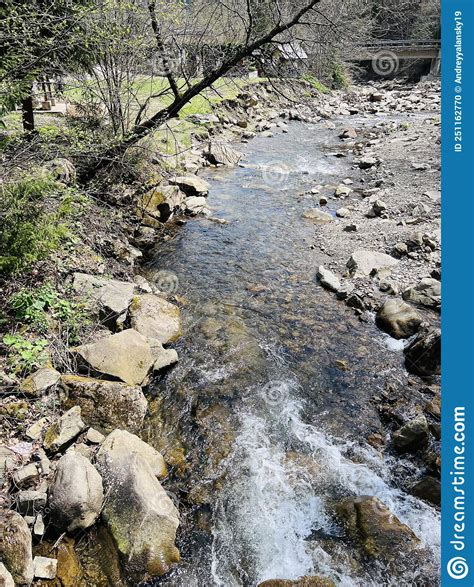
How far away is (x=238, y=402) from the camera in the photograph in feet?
17.5

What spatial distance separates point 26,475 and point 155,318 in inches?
128

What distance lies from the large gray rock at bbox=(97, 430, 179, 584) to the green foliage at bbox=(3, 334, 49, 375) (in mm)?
1352

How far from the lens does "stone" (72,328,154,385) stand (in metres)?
5.05

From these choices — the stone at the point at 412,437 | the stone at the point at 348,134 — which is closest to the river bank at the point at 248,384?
the stone at the point at 412,437

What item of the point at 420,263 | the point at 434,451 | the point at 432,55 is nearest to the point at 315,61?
the point at 420,263

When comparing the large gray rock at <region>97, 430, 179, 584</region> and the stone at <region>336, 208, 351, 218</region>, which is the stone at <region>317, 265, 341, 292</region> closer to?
the stone at <region>336, 208, 351, 218</region>

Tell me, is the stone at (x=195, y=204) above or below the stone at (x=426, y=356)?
above

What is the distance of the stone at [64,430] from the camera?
3.96 metres

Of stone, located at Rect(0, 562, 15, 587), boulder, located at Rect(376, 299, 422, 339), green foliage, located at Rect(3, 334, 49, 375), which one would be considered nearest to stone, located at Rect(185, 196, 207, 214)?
boulder, located at Rect(376, 299, 422, 339)

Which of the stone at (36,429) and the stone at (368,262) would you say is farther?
the stone at (368,262)

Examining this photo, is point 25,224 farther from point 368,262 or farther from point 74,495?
point 368,262

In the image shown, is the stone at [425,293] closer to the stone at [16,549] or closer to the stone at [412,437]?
the stone at [412,437]

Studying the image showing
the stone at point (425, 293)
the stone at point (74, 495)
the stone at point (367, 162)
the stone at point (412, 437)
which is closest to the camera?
the stone at point (74, 495)

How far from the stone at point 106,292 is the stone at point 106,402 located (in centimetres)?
137
